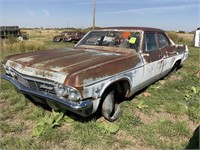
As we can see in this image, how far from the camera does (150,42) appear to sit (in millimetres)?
4547

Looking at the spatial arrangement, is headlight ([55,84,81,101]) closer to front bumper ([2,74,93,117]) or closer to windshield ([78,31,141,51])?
front bumper ([2,74,93,117])

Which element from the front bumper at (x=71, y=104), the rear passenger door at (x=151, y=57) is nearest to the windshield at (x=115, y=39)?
the rear passenger door at (x=151, y=57)

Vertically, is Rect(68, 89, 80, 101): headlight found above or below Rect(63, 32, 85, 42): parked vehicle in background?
below

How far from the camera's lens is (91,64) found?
3.15m

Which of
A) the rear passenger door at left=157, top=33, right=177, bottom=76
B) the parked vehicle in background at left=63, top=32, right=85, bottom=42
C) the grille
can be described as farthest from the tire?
the parked vehicle in background at left=63, top=32, right=85, bottom=42

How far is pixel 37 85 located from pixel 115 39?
6.54 ft

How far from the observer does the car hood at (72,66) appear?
111 inches

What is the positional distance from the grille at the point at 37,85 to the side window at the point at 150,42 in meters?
2.19

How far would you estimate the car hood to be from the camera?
2822 mm

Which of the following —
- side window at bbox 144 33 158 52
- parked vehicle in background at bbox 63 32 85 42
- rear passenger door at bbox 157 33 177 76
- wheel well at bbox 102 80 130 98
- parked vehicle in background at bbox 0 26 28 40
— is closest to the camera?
wheel well at bbox 102 80 130 98

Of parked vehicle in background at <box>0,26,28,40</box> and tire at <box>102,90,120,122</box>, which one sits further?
parked vehicle in background at <box>0,26,28,40</box>

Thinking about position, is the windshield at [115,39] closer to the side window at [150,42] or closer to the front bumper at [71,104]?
the side window at [150,42]

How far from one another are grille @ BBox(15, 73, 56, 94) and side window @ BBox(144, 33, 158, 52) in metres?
2.19

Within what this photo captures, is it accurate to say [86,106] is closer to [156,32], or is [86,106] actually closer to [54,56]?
[54,56]
